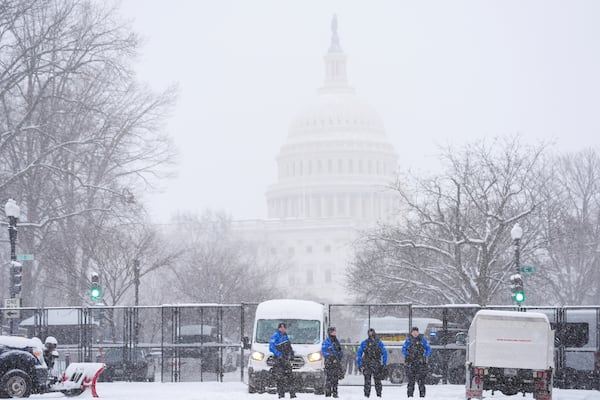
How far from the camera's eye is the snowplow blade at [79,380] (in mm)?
27480

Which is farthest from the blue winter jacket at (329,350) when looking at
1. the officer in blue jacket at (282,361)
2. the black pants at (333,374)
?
the officer in blue jacket at (282,361)

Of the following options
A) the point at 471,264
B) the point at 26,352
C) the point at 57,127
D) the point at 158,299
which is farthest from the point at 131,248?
the point at 26,352

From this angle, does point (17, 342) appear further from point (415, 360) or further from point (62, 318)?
point (62, 318)

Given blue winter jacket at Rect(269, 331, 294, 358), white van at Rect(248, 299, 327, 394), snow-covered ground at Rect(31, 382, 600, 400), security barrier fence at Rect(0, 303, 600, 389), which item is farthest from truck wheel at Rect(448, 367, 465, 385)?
blue winter jacket at Rect(269, 331, 294, 358)

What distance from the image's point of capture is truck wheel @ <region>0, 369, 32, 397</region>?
27.1m

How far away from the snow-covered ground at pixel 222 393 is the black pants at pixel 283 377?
0.31 meters

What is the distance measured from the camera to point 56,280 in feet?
177

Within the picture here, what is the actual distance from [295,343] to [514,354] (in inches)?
232

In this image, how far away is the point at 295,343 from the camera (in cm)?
3097

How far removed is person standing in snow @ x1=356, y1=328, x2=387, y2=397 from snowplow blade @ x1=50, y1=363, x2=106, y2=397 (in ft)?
18.0

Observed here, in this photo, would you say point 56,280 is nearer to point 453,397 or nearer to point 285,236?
point 453,397

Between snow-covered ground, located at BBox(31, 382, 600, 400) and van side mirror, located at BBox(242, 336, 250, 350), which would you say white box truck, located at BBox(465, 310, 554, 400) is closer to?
snow-covered ground, located at BBox(31, 382, 600, 400)

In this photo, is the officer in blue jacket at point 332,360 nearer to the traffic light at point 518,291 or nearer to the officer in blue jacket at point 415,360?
the officer in blue jacket at point 415,360

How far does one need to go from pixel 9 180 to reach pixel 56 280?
11.9 m
